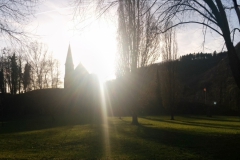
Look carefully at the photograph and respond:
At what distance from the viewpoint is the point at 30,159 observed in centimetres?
941

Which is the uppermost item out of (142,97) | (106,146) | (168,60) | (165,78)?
(168,60)

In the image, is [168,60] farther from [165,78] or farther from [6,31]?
[6,31]

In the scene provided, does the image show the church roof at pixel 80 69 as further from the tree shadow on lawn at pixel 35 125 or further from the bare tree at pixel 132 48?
the bare tree at pixel 132 48

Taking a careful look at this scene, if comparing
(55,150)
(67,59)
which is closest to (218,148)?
(55,150)

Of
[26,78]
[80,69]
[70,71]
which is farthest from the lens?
[70,71]

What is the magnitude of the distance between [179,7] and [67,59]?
61085 mm

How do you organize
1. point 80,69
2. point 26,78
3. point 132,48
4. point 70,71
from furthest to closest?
point 70,71
point 80,69
point 26,78
point 132,48

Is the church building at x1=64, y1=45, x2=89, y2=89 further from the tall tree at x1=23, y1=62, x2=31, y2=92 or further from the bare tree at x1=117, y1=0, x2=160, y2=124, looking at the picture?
the bare tree at x1=117, y1=0, x2=160, y2=124

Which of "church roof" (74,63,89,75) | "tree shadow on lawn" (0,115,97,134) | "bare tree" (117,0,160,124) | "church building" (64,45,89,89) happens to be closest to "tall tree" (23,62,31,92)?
"church building" (64,45,89,89)

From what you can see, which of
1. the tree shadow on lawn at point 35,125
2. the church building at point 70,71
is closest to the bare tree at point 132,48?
the tree shadow on lawn at point 35,125

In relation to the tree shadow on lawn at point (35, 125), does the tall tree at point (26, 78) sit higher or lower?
higher

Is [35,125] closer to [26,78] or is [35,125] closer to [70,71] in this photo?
[26,78]

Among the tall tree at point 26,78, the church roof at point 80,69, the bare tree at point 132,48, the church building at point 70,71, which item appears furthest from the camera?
the church roof at point 80,69

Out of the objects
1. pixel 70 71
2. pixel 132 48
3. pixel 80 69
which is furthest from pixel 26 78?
pixel 132 48
